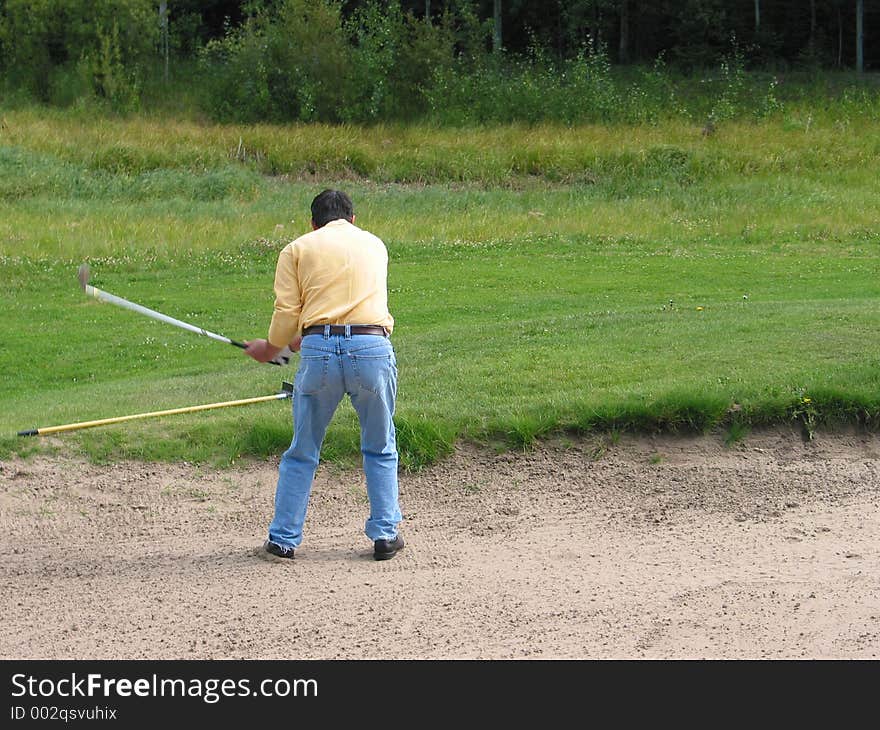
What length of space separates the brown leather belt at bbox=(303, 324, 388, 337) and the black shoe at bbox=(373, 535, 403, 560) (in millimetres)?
1322

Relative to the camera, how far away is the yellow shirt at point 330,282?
274 inches

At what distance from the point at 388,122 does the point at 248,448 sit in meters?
33.1

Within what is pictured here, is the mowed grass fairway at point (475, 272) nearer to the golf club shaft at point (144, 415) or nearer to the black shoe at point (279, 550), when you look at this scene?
the golf club shaft at point (144, 415)

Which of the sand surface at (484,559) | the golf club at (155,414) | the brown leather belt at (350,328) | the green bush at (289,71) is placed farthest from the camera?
the green bush at (289,71)

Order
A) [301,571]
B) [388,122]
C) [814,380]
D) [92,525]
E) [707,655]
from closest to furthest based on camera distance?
[707,655] → [301,571] → [92,525] → [814,380] → [388,122]

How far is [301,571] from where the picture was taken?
7.34 m

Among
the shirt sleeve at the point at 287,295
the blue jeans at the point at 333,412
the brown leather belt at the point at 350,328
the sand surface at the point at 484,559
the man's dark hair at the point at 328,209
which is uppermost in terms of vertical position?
the man's dark hair at the point at 328,209

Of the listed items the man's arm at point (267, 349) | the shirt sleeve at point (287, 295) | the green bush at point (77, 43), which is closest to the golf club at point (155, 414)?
the man's arm at point (267, 349)

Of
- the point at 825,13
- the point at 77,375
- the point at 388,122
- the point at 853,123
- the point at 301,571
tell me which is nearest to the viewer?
the point at 301,571

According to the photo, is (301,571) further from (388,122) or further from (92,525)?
(388,122)

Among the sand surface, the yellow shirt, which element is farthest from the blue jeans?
the sand surface

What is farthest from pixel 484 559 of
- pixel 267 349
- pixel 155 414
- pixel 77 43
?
pixel 77 43

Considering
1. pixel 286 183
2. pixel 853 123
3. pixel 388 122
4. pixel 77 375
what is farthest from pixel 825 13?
pixel 77 375

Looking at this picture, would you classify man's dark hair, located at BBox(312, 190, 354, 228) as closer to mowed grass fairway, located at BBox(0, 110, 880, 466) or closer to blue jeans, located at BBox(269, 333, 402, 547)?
blue jeans, located at BBox(269, 333, 402, 547)
